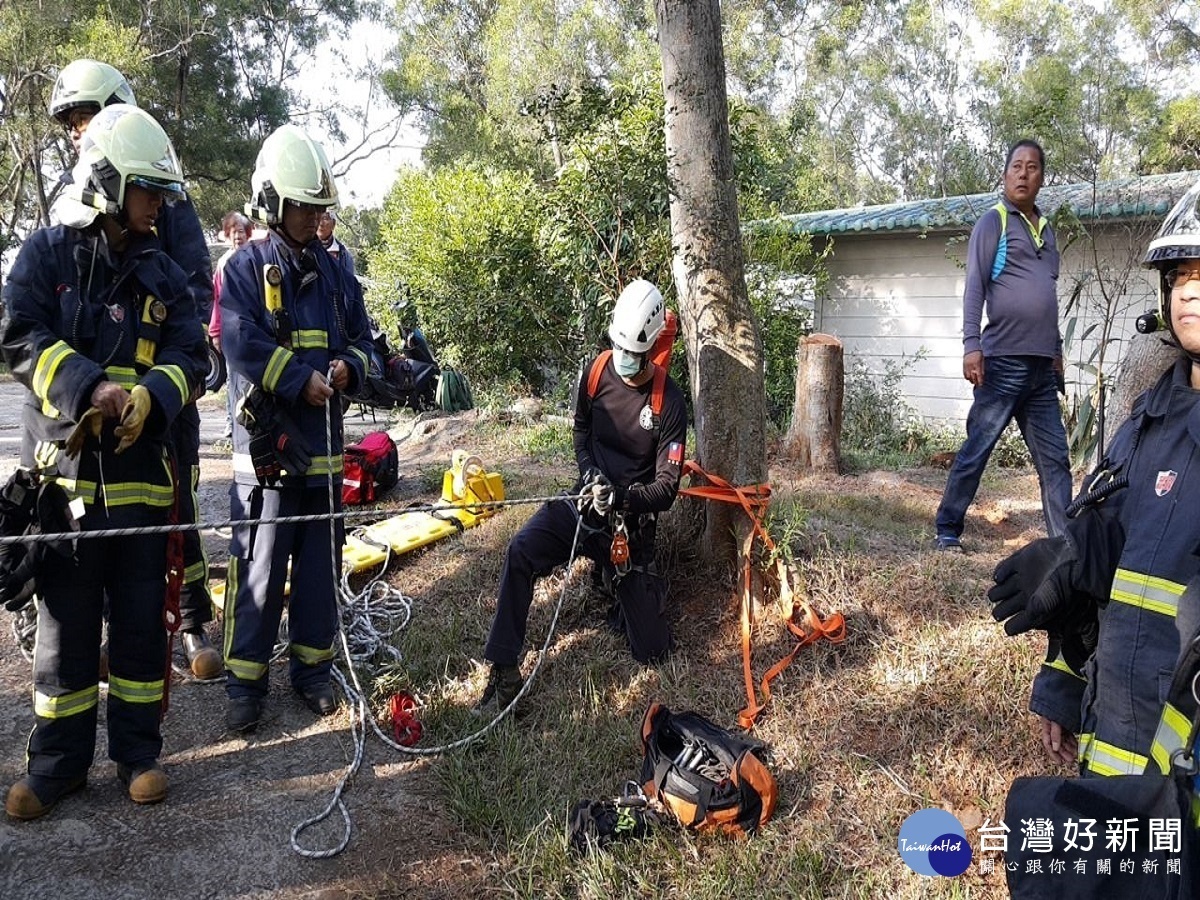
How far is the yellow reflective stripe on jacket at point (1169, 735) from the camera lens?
5.19 feet

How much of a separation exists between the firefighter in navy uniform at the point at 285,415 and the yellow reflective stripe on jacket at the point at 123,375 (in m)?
Result: 0.47

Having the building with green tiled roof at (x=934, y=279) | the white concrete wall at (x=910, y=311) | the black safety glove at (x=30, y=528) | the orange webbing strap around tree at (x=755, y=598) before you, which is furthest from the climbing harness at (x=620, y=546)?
the white concrete wall at (x=910, y=311)

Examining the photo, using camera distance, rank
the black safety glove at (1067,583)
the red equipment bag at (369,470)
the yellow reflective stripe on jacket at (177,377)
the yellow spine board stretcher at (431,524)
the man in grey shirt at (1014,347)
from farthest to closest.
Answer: the red equipment bag at (369,470) → the yellow spine board stretcher at (431,524) → the man in grey shirt at (1014,347) → the yellow reflective stripe on jacket at (177,377) → the black safety glove at (1067,583)

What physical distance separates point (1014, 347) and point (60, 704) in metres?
4.50

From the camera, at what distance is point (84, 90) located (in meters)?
3.70

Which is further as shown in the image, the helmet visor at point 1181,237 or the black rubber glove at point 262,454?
the black rubber glove at point 262,454

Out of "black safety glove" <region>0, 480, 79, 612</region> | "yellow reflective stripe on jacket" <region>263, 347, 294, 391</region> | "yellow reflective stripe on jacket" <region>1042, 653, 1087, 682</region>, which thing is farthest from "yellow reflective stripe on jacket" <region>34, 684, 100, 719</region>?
"yellow reflective stripe on jacket" <region>1042, 653, 1087, 682</region>

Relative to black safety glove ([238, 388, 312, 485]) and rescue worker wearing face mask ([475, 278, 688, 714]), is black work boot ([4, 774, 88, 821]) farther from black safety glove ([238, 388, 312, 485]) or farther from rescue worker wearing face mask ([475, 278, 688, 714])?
rescue worker wearing face mask ([475, 278, 688, 714])

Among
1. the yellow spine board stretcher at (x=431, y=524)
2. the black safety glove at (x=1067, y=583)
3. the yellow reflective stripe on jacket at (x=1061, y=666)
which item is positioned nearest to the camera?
the black safety glove at (x=1067, y=583)

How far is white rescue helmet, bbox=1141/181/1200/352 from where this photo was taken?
176 cm

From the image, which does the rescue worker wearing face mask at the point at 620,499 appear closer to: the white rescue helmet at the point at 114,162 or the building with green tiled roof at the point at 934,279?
the white rescue helmet at the point at 114,162

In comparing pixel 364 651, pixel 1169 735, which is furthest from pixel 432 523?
pixel 1169 735

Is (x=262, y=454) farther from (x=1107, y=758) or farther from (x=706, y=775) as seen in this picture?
(x=1107, y=758)

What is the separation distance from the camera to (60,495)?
2865 millimetres
